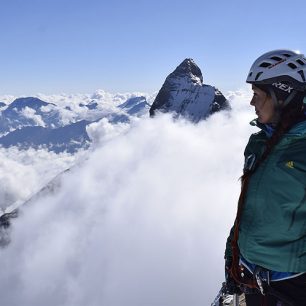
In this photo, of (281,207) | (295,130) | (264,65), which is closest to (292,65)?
(264,65)

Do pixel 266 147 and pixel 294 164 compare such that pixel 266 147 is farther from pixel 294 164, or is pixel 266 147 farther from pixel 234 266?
pixel 234 266

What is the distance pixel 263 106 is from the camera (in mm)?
5879

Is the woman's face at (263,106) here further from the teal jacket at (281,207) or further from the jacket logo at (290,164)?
the jacket logo at (290,164)

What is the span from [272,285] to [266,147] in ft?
6.05

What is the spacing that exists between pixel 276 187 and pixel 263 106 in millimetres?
1174

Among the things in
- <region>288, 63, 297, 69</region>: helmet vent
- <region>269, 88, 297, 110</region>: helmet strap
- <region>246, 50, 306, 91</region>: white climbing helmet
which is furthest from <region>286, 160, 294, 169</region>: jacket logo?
<region>288, 63, 297, 69</region>: helmet vent

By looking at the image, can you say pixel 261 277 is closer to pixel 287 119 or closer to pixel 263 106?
pixel 287 119

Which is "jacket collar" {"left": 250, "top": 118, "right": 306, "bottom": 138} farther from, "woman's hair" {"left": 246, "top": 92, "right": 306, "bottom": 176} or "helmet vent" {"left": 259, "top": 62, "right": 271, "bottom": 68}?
"helmet vent" {"left": 259, "top": 62, "right": 271, "bottom": 68}

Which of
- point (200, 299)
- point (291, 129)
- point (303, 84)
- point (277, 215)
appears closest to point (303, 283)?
point (277, 215)

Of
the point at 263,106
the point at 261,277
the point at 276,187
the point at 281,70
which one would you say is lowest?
the point at 261,277

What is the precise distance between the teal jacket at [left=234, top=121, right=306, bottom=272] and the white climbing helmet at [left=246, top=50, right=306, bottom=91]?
0.65m

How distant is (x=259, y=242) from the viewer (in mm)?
5574

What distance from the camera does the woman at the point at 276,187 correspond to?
528 cm

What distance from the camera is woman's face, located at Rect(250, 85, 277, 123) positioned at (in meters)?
5.80
